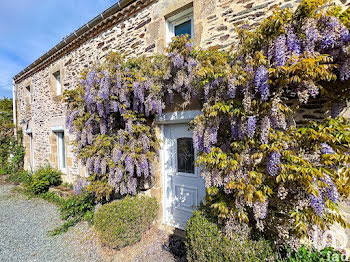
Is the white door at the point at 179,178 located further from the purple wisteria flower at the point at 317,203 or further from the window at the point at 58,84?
the window at the point at 58,84

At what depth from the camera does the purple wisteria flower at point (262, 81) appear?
1821 mm

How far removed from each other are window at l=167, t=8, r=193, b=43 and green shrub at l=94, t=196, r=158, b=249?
11.2 feet

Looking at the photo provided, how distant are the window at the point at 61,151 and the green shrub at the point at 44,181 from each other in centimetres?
31

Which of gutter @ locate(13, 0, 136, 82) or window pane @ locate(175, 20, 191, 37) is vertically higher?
gutter @ locate(13, 0, 136, 82)

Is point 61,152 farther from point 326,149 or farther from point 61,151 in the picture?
point 326,149

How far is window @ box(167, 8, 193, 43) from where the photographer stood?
3346mm

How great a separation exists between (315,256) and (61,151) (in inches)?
300

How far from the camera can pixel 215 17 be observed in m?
2.92

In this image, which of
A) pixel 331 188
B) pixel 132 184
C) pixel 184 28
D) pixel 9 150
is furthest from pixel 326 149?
pixel 9 150

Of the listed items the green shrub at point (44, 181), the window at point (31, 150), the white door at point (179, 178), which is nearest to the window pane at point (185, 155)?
the white door at point (179, 178)

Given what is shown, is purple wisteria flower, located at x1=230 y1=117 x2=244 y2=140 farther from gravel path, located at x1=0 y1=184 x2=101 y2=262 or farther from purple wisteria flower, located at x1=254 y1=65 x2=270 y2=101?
gravel path, located at x1=0 y1=184 x2=101 y2=262

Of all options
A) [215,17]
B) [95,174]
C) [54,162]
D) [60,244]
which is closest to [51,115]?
[54,162]

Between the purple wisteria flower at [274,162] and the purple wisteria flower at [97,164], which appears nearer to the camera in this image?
the purple wisteria flower at [274,162]

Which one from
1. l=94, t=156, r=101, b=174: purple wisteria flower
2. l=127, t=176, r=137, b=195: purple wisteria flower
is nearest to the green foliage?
l=94, t=156, r=101, b=174: purple wisteria flower
